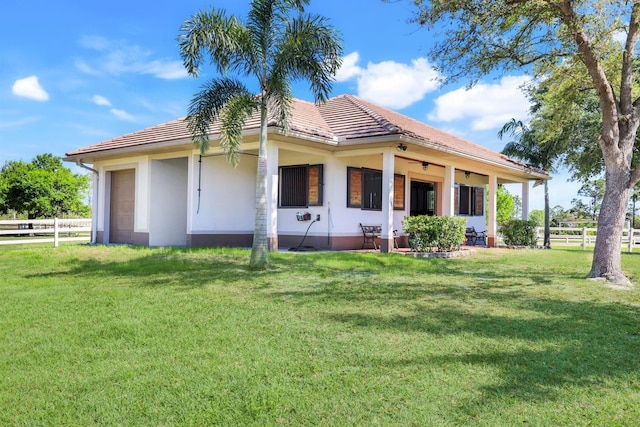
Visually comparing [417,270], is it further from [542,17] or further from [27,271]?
[27,271]

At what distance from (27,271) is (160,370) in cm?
751

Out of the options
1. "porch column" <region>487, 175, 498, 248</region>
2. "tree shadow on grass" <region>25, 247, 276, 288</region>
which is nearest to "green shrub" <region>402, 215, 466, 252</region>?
"tree shadow on grass" <region>25, 247, 276, 288</region>

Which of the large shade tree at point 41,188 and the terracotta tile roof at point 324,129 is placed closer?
the terracotta tile roof at point 324,129

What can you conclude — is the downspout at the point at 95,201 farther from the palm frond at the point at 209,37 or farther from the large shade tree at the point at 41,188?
the large shade tree at the point at 41,188

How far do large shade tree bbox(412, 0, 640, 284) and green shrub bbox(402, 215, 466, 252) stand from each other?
4101mm

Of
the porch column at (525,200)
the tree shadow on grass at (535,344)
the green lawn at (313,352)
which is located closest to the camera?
the green lawn at (313,352)

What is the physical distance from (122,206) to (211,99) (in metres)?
9.02

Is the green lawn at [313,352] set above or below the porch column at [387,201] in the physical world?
below

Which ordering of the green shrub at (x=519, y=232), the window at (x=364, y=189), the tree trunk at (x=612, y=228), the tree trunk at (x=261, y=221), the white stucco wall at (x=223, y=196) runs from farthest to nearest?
the green shrub at (x=519, y=232) < the white stucco wall at (x=223, y=196) < the window at (x=364, y=189) < the tree trunk at (x=261, y=221) < the tree trunk at (x=612, y=228)

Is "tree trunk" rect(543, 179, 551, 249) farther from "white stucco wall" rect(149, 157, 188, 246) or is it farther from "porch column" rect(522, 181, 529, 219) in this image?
"white stucco wall" rect(149, 157, 188, 246)

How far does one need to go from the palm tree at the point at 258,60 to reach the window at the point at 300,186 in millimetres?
4452

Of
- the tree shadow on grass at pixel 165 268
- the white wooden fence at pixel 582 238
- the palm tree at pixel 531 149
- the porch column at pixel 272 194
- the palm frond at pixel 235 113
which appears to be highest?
the palm tree at pixel 531 149

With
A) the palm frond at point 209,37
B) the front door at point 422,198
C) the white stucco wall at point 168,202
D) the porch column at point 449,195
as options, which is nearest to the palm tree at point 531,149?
the front door at point 422,198

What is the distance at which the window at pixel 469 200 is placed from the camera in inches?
834
